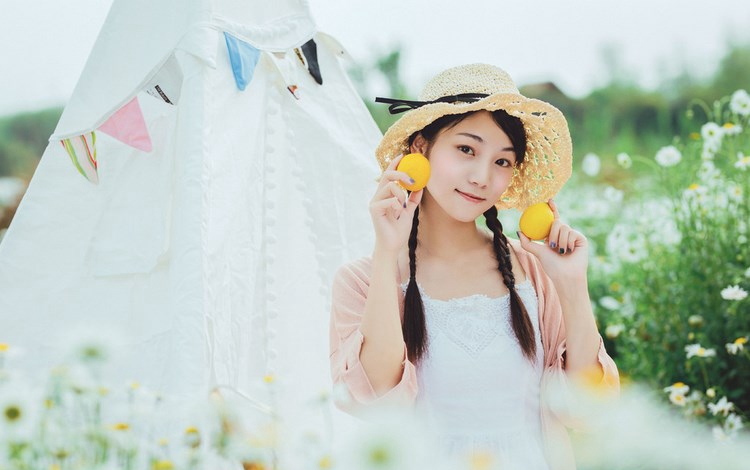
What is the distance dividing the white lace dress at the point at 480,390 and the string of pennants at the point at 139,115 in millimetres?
858

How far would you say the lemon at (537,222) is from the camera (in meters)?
1.61

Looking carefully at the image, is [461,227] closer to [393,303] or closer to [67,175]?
[393,303]

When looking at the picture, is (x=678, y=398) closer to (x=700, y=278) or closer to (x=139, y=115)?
(x=700, y=278)

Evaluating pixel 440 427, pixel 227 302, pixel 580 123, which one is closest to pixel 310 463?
pixel 440 427

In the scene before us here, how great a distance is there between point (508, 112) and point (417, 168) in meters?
0.21

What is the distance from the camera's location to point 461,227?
1.70 metres

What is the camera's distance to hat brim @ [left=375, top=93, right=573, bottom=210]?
162 centimetres

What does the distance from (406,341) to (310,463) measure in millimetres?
771

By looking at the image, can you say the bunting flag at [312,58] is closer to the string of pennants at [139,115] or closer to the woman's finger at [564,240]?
the string of pennants at [139,115]

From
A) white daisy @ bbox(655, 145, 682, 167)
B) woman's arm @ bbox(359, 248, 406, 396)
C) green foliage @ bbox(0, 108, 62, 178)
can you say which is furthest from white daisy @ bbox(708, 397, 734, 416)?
green foliage @ bbox(0, 108, 62, 178)

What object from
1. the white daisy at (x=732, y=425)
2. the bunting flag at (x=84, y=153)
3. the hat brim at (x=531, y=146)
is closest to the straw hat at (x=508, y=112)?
the hat brim at (x=531, y=146)

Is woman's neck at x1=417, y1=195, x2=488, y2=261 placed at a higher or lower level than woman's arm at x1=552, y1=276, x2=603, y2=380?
higher

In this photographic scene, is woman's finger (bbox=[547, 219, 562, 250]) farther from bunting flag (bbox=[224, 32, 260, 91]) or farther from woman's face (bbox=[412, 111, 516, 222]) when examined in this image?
bunting flag (bbox=[224, 32, 260, 91])

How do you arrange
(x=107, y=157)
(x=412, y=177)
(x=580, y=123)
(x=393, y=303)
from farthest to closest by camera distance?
1. (x=580, y=123)
2. (x=107, y=157)
3. (x=412, y=177)
4. (x=393, y=303)
